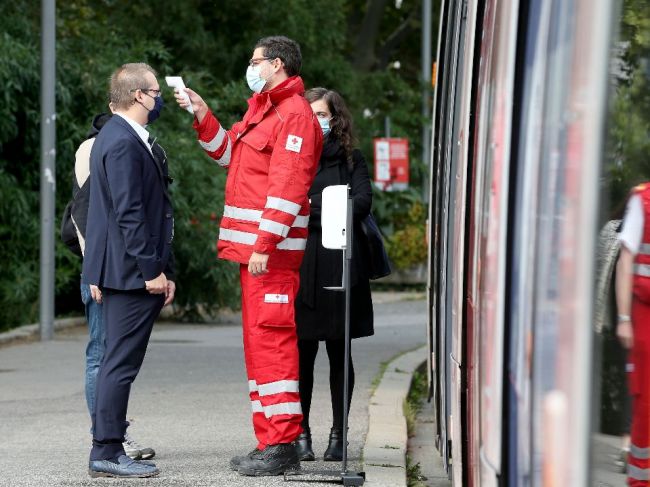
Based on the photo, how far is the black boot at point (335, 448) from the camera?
759 cm

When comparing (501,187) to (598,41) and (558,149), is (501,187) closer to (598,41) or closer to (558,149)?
(558,149)

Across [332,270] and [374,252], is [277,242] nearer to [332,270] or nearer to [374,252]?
[332,270]

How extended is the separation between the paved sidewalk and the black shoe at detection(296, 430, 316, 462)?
0.07m

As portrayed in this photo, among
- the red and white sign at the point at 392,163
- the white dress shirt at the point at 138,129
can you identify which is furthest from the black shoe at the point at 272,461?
the red and white sign at the point at 392,163

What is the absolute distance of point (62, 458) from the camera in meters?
7.72

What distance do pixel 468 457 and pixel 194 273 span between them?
14443 millimetres

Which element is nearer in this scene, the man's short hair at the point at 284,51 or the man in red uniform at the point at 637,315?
the man in red uniform at the point at 637,315

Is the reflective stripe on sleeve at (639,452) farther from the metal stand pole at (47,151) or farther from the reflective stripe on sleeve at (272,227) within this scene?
the metal stand pole at (47,151)

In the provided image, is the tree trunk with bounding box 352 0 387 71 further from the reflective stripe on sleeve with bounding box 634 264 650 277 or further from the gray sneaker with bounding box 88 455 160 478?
the reflective stripe on sleeve with bounding box 634 264 650 277

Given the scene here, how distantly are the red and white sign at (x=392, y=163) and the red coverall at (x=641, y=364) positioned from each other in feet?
91.2

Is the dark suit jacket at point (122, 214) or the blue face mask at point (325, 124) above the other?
the blue face mask at point (325, 124)

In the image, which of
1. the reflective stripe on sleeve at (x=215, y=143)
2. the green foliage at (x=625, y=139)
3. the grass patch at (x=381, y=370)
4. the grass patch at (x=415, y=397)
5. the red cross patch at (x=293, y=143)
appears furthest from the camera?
the grass patch at (x=381, y=370)

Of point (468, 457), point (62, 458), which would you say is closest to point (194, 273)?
point (62, 458)

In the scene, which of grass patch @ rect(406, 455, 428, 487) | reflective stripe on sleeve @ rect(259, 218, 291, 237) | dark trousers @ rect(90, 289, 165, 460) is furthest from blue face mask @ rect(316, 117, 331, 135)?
grass patch @ rect(406, 455, 428, 487)
